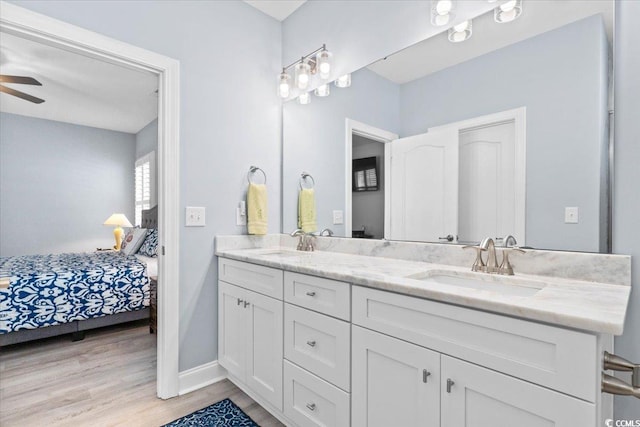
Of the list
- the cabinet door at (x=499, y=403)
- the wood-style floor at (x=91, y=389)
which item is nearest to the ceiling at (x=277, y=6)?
the cabinet door at (x=499, y=403)

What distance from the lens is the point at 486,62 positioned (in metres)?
1.49

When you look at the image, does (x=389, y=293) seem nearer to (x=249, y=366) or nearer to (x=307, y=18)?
(x=249, y=366)

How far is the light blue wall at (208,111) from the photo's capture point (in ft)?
6.46

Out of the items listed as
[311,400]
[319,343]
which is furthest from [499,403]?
[311,400]

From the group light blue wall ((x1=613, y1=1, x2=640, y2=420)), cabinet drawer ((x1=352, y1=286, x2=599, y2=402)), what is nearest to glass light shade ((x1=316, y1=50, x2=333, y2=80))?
light blue wall ((x1=613, y1=1, x2=640, y2=420))

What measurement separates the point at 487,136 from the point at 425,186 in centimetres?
37

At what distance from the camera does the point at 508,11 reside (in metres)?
1.41

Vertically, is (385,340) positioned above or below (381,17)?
below

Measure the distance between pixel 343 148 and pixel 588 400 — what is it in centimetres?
168

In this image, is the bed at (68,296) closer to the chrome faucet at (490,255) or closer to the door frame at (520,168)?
the chrome faucet at (490,255)

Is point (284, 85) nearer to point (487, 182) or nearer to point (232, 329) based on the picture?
point (487, 182)

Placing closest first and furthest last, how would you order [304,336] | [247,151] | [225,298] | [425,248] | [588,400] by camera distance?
[588,400] → [304,336] → [425,248] → [225,298] → [247,151]

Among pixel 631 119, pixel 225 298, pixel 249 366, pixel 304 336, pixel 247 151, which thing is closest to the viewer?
pixel 631 119

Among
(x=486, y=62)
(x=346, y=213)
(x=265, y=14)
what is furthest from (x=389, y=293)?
(x=265, y=14)
